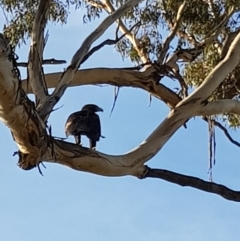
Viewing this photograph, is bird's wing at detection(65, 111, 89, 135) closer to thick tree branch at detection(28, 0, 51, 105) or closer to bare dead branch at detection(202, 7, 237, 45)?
thick tree branch at detection(28, 0, 51, 105)

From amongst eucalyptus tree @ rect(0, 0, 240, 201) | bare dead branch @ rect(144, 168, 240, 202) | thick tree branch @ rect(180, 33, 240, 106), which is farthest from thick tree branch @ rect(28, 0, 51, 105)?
thick tree branch @ rect(180, 33, 240, 106)

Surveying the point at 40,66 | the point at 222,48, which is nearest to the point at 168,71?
the point at 222,48

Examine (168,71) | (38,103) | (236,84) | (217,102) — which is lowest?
Answer: (38,103)

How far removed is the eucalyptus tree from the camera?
4152 millimetres

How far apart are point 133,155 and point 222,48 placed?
232cm

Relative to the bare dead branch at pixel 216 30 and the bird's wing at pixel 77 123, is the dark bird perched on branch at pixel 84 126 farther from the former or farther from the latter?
the bare dead branch at pixel 216 30

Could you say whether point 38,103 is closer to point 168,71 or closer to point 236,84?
point 168,71

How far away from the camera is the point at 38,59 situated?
480cm

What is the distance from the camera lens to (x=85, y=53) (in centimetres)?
509

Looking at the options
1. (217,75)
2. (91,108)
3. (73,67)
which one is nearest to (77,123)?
(91,108)

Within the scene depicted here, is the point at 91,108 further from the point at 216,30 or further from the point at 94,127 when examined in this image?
the point at 216,30

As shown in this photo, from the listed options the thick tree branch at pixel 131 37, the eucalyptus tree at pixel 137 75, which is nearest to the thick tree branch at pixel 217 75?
the eucalyptus tree at pixel 137 75

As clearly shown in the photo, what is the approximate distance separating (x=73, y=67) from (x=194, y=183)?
4.05 feet

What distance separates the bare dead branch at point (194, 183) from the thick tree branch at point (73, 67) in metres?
0.89
